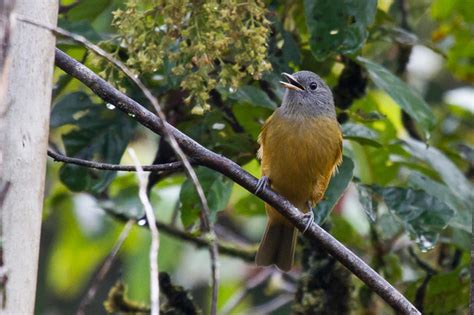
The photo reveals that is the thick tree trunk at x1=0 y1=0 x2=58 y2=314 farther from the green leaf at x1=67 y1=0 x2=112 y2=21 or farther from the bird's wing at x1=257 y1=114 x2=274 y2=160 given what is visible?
the green leaf at x1=67 y1=0 x2=112 y2=21

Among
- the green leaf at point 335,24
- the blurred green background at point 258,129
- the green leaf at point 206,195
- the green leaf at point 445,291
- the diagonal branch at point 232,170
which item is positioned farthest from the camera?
the green leaf at point 445,291

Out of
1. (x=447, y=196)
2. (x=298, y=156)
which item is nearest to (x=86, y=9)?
(x=298, y=156)

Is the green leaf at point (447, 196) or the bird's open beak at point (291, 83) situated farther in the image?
the green leaf at point (447, 196)

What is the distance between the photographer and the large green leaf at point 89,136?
4.36m

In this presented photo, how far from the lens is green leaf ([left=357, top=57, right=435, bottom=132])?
13.8 feet

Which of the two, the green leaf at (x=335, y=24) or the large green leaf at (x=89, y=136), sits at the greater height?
the green leaf at (x=335, y=24)

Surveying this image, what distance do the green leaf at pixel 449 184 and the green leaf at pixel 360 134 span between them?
14.5 inches

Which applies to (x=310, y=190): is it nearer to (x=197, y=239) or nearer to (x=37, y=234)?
(x=197, y=239)

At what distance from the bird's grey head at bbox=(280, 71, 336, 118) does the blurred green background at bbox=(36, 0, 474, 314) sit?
83mm

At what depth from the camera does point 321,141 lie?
4.40 meters

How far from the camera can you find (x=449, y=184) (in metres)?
4.54

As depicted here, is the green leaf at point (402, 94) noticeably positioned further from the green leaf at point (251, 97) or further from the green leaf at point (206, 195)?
the green leaf at point (206, 195)

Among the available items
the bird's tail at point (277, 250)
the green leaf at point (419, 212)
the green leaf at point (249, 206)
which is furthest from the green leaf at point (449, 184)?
the green leaf at point (249, 206)

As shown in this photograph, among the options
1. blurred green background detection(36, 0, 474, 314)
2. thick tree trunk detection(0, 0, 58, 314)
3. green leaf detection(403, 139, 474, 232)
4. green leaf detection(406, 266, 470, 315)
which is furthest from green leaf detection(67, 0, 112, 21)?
thick tree trunk detection(0, 0, 58, 314)
